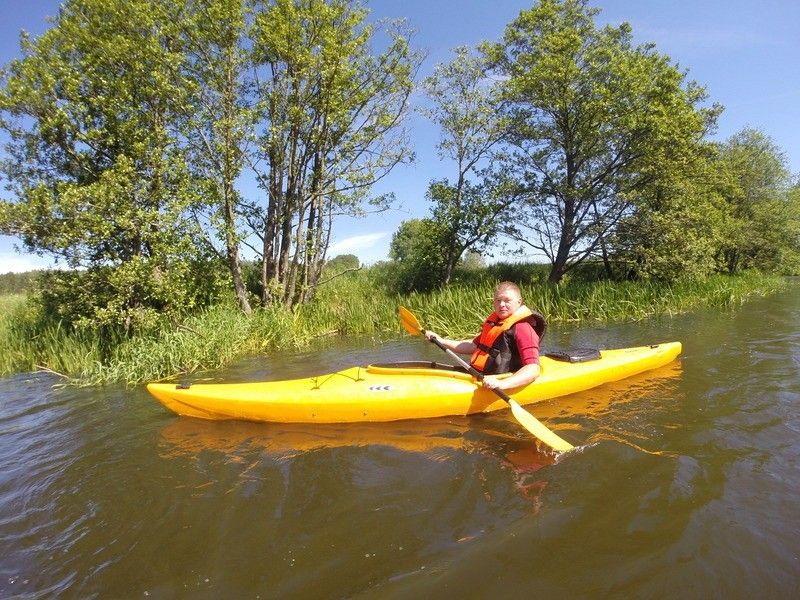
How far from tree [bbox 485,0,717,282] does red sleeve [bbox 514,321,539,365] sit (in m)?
10.2

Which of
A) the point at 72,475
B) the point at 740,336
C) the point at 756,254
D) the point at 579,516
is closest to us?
the point at 579,516

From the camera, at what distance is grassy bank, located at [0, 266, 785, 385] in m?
6.61

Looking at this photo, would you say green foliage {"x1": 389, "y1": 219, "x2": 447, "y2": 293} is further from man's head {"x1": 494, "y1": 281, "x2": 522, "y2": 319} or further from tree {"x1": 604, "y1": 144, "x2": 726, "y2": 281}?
man's head {"x1": 494, "y1": 281, "x2": 522, "y2": 319}

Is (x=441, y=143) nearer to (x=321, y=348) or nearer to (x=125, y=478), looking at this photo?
(x=321, y=348)

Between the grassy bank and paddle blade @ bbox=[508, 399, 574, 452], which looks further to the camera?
the grassy bank

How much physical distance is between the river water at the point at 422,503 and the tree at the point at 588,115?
9689 mm

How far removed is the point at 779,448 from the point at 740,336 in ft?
14.8

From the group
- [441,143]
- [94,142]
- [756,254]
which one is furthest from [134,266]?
[756,254]

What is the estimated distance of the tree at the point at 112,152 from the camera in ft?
24.2

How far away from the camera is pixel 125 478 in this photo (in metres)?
3.21

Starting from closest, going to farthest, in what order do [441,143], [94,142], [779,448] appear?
[779,448], [94,142], [441,143]

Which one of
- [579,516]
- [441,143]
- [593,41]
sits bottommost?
[579,516]

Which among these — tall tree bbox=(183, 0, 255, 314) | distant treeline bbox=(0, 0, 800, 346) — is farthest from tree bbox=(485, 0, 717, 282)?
tall tree bbox=(183, 0, 255, 314)

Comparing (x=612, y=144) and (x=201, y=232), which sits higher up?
(x=612, y=144)
